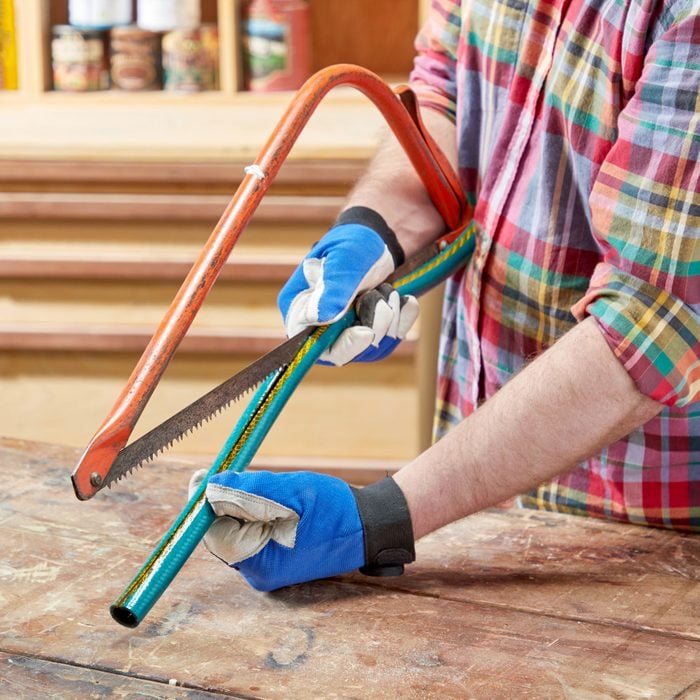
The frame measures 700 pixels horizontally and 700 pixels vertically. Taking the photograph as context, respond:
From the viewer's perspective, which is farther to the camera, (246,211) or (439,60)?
(439,60)

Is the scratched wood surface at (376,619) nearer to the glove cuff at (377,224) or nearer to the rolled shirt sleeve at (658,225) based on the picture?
the rolled shirt sleeve at (658,225)

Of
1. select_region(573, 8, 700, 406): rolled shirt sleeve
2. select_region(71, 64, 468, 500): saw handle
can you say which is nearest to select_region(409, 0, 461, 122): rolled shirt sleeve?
select_region(71, 64, 468, 500): saw handle

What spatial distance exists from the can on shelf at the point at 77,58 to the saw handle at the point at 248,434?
1424 mm

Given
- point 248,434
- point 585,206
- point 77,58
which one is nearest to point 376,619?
point 248,434

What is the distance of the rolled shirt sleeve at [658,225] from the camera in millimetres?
904

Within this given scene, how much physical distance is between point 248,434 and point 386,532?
0.15 meters

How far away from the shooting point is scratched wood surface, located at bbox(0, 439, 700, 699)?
0.80m

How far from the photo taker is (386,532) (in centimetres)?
96

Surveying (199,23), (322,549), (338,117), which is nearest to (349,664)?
(322,549)

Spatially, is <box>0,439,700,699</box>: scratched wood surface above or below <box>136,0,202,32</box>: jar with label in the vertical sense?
below

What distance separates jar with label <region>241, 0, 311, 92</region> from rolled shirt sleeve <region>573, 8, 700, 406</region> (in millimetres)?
1511

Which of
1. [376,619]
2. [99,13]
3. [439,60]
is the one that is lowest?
[376,619]

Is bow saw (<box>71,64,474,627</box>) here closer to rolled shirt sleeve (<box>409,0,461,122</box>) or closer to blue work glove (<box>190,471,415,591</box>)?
blue work glove (<box>190,471,415,591</box>)

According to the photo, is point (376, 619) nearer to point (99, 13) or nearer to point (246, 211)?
point (246, 211)
